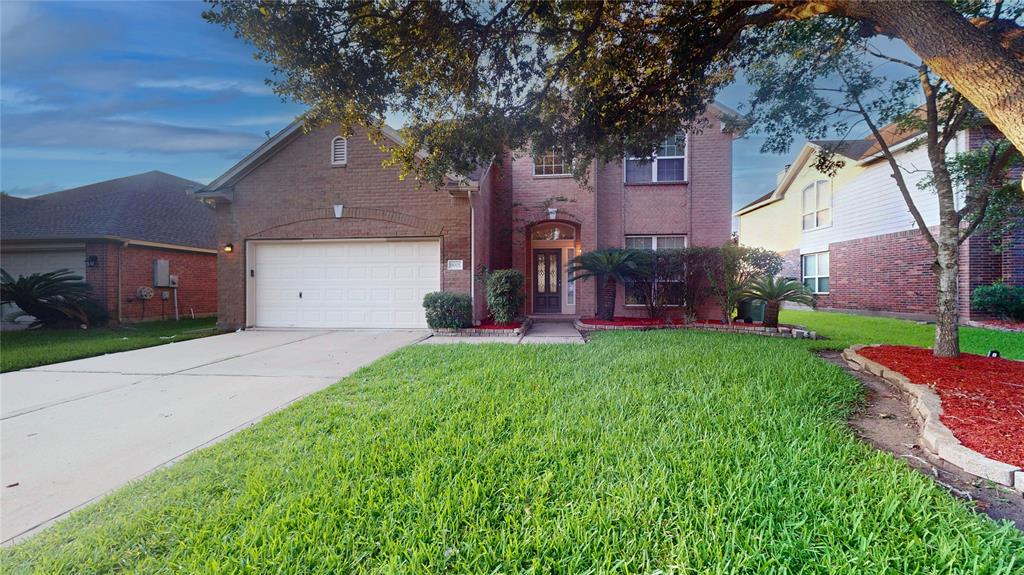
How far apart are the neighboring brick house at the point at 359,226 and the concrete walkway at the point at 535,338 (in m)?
1.30

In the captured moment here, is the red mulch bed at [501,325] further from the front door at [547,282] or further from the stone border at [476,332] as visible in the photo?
the front door at [547,282]

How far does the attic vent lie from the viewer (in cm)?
948

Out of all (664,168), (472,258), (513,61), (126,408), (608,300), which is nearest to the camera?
(126,408)

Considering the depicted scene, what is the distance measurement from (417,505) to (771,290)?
8.58 m

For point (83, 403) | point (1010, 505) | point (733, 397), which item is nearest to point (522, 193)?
point (733, 397)

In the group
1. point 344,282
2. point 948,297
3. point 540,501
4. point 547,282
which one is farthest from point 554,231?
point 540,501

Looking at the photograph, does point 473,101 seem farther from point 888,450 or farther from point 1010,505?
point 1010,505

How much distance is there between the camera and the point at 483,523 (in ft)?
6.18

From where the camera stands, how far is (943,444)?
261cm

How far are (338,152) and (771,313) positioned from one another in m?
10.7

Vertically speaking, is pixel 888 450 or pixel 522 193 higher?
pixel 522 193

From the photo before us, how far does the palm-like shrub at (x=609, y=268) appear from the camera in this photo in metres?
9.45

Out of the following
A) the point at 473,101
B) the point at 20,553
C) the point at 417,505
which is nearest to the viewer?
the point at 20,553

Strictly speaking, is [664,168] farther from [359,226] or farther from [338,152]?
[338,152]
